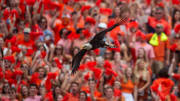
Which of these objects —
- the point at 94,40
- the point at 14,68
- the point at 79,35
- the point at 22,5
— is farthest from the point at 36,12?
the point at 94,40

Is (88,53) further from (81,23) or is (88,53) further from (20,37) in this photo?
(20,37)

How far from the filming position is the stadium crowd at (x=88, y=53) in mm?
9125

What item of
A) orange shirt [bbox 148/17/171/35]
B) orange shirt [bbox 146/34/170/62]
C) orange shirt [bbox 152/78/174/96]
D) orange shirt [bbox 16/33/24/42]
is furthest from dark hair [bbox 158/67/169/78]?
orange shirt [bbox 16/33/24/42]

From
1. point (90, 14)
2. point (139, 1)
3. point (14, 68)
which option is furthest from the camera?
point (139, 1)

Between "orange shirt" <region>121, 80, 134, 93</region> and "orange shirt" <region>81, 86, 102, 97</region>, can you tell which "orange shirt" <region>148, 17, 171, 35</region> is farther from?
"orange shirt" <region>81, 86, 102, 97</region>

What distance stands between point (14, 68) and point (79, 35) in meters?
1.83

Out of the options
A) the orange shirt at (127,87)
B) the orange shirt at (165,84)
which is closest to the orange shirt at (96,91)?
the orange shirt at (127,87)

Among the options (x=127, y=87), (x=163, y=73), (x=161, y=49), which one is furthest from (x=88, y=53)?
(x=161, y=49)

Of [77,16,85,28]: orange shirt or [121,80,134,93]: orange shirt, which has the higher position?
[77,16,85,28]: orange shirt

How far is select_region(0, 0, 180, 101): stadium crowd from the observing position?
359 inches

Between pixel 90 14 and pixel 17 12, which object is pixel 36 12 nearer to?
pixel 17 12

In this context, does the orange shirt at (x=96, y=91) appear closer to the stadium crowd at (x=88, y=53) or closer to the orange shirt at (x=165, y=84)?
the stadium crowd at (x=88, y=53)

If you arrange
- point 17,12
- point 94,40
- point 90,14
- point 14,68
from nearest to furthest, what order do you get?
point 94,40 → point 14,68 → point 17,12 → point 90,14

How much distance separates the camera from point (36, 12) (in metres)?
10.4
